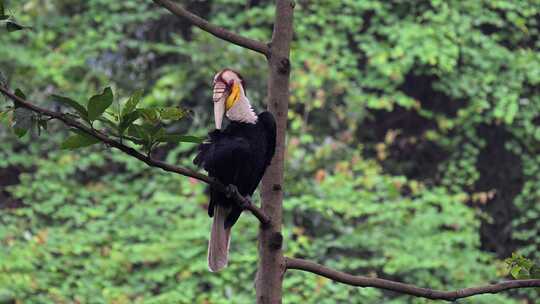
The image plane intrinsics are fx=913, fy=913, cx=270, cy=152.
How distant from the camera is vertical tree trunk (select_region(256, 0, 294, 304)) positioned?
1.69m

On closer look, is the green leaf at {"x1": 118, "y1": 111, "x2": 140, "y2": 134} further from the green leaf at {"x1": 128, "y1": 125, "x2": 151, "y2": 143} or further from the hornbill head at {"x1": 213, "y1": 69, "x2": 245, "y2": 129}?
the hornbill head at {"x1": 213, "y1": 69, "x2": 245, "y2": 129}

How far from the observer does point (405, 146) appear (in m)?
5.41

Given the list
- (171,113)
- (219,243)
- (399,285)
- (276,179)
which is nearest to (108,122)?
(171,113)

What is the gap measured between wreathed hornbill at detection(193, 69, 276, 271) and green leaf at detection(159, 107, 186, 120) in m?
0.65

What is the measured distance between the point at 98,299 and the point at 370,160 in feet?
6.16

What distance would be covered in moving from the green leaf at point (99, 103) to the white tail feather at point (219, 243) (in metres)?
0.99

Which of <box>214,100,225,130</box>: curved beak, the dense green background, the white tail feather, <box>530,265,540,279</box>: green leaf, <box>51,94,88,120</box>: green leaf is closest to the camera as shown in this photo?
<box>51,94,88,120</box>: green leaf

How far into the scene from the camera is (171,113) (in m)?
1.48

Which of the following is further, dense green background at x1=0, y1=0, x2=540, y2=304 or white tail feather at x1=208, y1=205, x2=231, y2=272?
dense green background at x1=0, y1=0, x2=540, y2=304

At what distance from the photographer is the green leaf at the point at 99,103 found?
1346 mm

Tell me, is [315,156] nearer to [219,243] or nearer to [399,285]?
[219,243]

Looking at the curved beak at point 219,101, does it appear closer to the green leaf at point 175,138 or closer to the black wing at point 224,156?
the black wing at point 224,156

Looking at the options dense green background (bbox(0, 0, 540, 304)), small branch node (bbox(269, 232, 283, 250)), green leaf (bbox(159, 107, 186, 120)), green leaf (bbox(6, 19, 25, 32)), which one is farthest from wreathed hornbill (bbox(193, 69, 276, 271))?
dense green background (bbox(0, 0, 540, 304))

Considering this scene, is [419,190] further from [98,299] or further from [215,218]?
[215,218]
